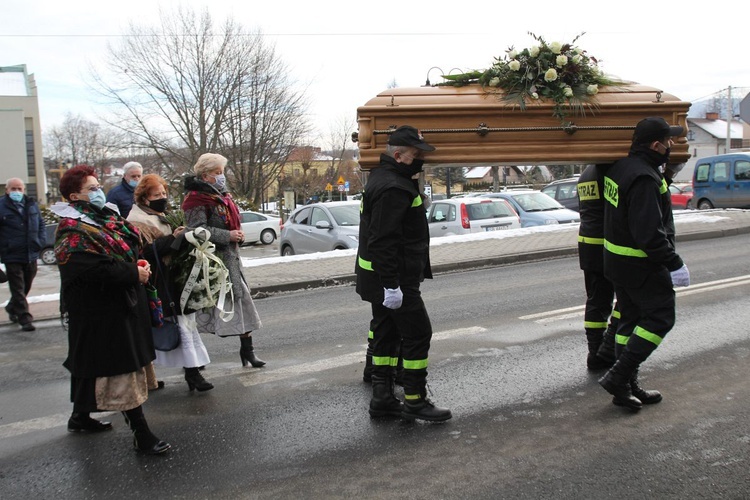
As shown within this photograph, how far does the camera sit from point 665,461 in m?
3.62

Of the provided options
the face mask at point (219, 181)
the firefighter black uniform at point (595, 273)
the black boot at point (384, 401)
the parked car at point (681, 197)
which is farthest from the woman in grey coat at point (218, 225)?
Result: the parked car at point (681, 197)

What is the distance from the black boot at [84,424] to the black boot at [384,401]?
1.88 metres

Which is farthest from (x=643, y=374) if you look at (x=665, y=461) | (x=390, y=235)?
(x=390, y=235)

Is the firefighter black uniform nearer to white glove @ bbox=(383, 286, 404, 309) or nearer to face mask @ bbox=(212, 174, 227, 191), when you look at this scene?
white glove @ bbox=(383, 286, 404, 309)

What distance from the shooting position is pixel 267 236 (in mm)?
25453

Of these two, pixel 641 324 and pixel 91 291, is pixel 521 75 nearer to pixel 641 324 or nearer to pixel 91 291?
pixel 641 324

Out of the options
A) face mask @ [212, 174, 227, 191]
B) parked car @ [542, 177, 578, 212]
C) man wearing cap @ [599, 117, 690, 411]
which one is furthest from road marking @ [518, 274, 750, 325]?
parked car @ [542, 177, 578, 212]

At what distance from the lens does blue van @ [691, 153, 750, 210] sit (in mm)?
22078

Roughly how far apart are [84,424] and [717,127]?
78380 mm

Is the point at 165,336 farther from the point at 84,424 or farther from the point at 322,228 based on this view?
the point at 322,228

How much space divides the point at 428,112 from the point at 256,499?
2.98 m

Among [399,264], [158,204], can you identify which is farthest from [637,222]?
[158,204]

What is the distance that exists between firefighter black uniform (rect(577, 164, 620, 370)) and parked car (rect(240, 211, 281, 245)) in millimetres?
20627

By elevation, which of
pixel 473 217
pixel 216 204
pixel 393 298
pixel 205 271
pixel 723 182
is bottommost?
pixel 393 298
